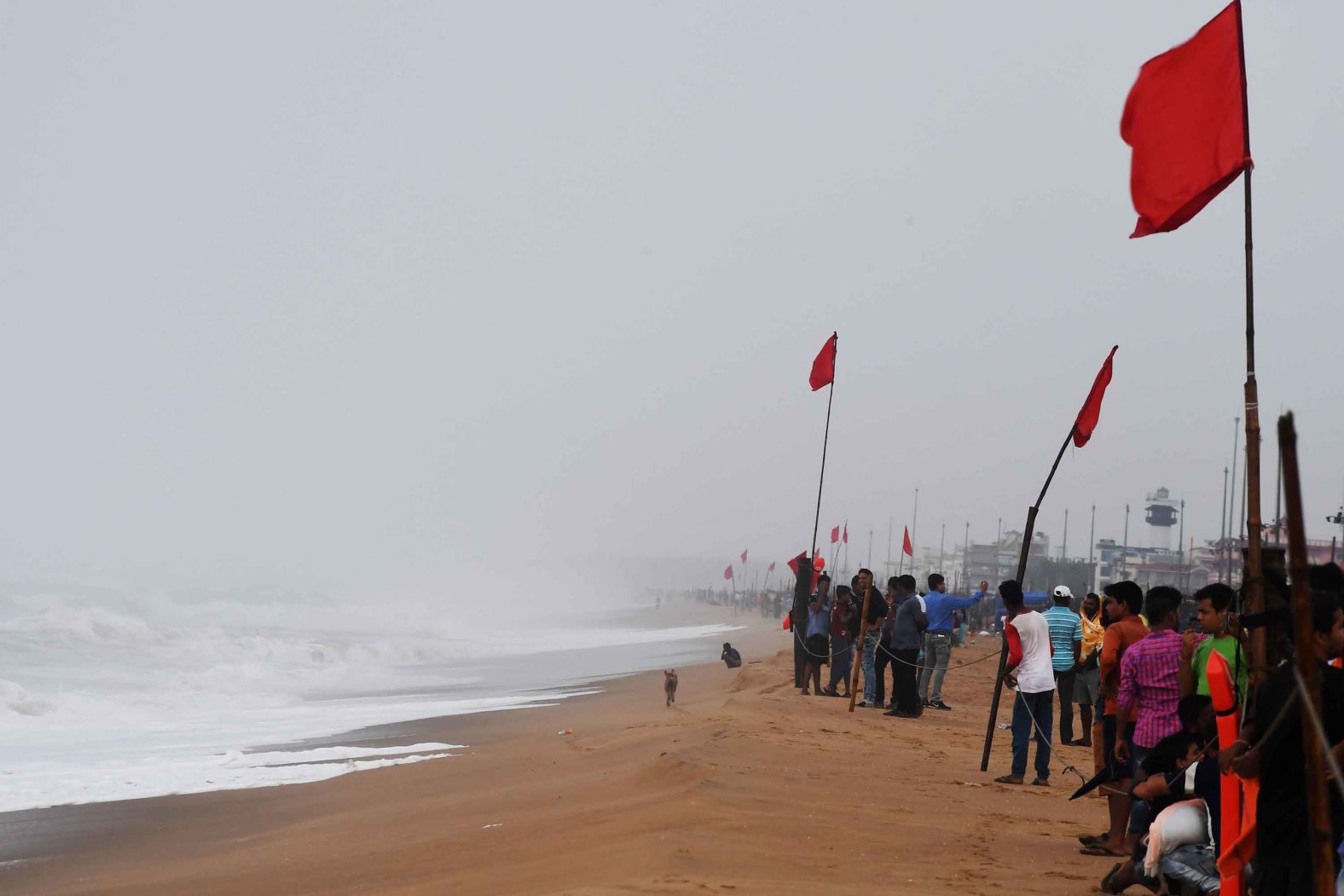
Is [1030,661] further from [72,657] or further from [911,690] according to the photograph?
[72,657]

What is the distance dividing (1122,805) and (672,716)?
8958 millimetres

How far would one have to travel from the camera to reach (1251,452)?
526cm

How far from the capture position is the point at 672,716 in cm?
1606

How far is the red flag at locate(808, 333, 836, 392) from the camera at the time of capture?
1920cm

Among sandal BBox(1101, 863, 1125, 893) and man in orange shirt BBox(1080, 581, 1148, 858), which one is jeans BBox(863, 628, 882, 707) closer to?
man in orange shirt BBox(1080, 581, 1148, 858)

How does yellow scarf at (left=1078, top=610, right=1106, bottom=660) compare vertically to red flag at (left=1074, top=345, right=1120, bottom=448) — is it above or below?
below

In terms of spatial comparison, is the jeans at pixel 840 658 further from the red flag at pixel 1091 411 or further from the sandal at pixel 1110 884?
the sandal at pixel 1110 884

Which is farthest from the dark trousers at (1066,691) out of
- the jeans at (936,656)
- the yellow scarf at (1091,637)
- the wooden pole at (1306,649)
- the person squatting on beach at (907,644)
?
the wooden pole at (1306,649)

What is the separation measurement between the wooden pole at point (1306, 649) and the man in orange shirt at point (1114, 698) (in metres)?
4.13

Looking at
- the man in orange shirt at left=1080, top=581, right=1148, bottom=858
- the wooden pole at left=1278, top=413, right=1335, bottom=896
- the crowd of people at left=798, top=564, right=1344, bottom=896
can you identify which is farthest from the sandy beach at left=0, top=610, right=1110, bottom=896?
the wooden pole at left=1278, top=413, right=1335, bottom=896

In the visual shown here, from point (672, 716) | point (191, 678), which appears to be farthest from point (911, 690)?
point (191, 678)

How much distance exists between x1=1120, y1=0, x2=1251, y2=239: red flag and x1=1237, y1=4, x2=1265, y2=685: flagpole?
0.14m

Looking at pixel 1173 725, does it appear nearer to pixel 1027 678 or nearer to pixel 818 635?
Result: pixel 1027 678

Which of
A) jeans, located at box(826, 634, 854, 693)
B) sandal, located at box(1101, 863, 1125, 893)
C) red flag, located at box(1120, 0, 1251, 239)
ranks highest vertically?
red flag, located at box(1120, 0, 1251, 239)
